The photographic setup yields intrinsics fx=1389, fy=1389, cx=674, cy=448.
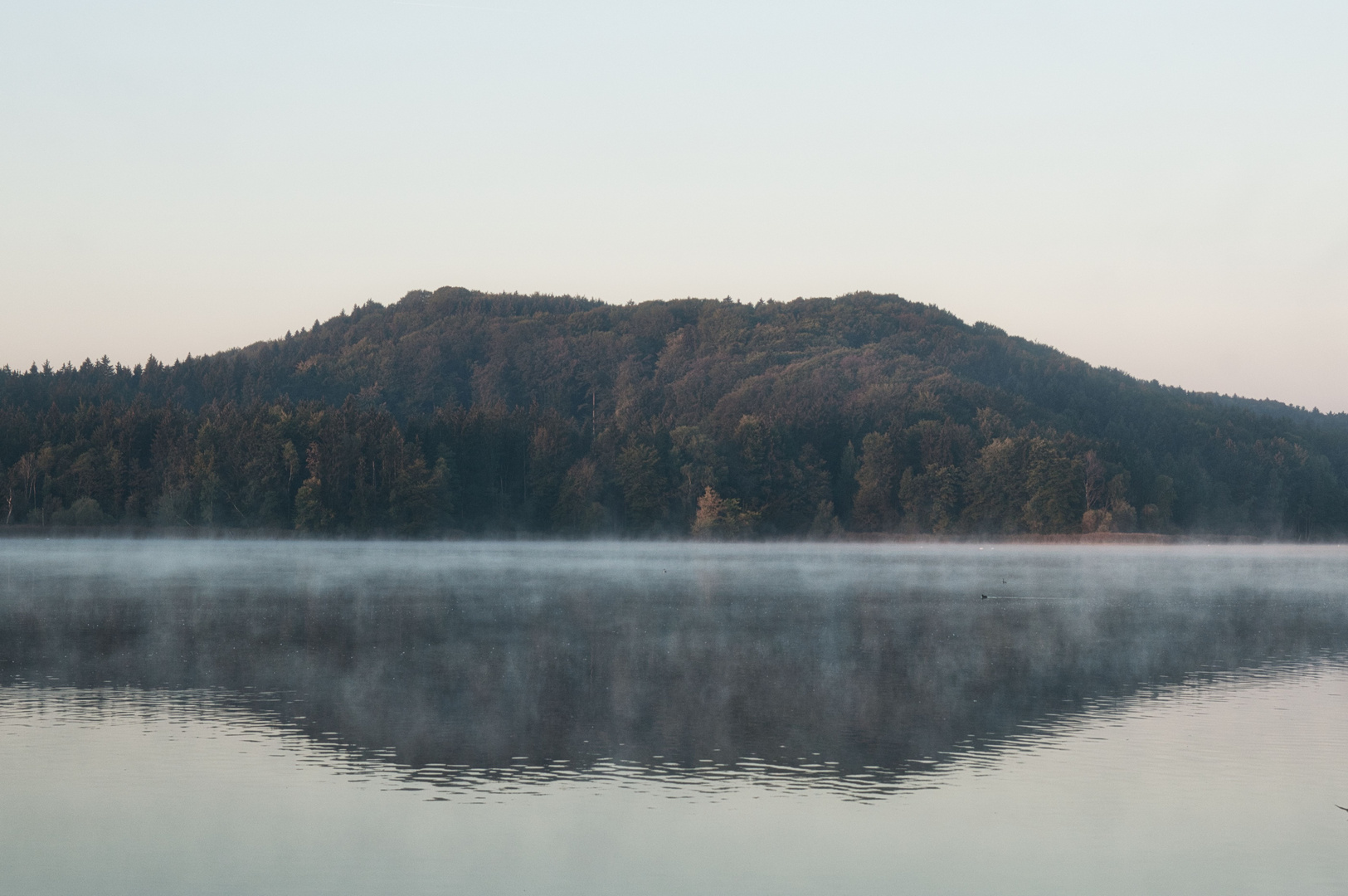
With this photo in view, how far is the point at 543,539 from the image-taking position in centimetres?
14288

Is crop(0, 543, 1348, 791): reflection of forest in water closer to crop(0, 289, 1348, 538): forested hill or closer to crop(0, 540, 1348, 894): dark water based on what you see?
crop(0, 540, 1348, 894): dark water

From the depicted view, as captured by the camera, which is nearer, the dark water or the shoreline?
the dark water

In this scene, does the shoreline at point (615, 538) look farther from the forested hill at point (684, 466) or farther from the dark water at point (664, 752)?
the dark water at point (664, 752)

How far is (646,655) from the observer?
34562mm

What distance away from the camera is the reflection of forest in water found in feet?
75.2

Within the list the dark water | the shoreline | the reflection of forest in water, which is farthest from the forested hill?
the dark water

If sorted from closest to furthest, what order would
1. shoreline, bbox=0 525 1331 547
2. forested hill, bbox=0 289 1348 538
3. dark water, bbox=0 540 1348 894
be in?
dark water, bbox=0 540 1348 894 < shoreline, bbox=0 525 1331 547 < forested hill, bbox=0 289 1348 538

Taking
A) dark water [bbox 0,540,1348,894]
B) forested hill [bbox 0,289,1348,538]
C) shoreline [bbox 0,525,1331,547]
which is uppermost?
forested hill [bbox 0,289,1348,538]

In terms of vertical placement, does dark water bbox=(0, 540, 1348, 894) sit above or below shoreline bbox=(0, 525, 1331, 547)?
below

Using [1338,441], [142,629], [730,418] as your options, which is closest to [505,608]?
[142,629]

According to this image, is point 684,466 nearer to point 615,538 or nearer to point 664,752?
point 615,538

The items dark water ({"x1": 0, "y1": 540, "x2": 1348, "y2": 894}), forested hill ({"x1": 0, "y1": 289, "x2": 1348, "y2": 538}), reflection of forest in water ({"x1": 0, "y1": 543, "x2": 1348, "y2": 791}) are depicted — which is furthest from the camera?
forested hill ({"x1": 0, "y1": 289, "x2": 1348, "y2": 538})

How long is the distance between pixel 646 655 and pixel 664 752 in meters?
13.2

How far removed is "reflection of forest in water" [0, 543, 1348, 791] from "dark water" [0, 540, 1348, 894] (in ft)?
0.53
